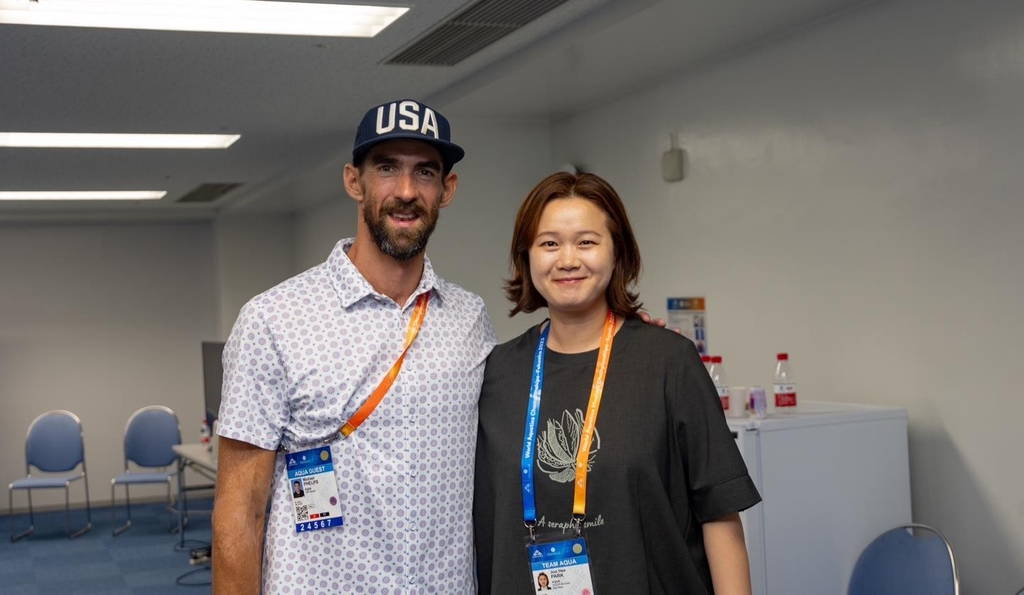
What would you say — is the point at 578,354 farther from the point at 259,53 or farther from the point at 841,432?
the point at 259,53

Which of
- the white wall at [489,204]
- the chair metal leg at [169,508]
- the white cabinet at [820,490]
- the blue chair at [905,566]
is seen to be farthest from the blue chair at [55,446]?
the blue chair at [905,566]

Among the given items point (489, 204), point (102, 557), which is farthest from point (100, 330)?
point (489, 204)

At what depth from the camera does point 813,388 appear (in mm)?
4391

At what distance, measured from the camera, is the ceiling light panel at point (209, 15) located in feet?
12.2

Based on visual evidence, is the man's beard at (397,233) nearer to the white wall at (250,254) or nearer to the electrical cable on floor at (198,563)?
the electrical cable on floor at (198,563)

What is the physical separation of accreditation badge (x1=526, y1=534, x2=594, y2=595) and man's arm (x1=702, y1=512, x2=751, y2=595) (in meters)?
0.23

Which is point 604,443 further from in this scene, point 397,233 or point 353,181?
point 353,181

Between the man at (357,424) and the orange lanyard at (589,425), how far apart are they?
0.84 ft

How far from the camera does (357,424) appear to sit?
1.92 metres

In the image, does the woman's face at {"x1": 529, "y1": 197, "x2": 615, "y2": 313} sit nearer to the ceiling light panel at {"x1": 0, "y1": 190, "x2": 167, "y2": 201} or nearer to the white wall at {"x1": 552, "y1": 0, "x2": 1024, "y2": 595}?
the white wall at {"x1": 552, "y1": 0, "x2": 1024, "y2": 595}

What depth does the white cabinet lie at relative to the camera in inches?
138

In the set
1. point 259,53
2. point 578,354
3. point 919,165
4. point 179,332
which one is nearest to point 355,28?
point 259,53

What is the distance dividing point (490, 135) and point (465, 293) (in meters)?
4.22

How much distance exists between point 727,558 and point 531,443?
0.40 metres
